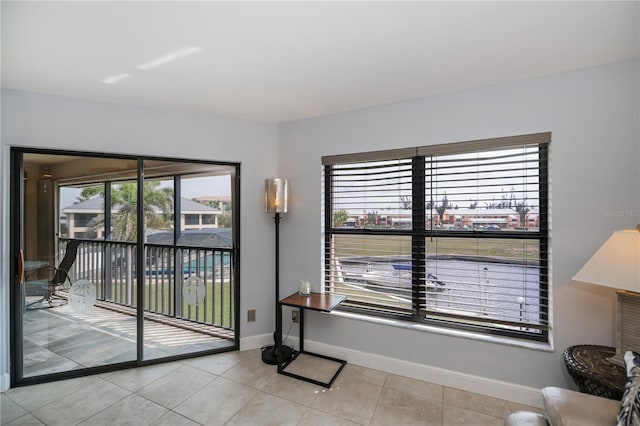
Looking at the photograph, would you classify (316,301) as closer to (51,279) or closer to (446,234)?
(446,234)

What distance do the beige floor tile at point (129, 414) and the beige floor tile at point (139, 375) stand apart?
205 millimetres

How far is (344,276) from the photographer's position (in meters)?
2.94

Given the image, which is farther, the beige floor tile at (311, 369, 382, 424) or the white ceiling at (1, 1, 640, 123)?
the beige floor tile at (311, 369, 382, 424)

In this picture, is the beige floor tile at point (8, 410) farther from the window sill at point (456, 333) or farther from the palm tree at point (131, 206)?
the window sill at point (456, 333)

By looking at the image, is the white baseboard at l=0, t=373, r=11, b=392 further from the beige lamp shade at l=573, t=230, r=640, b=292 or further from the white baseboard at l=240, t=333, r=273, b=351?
the beige lamp shade at l=573, t=230, r=640, b=292

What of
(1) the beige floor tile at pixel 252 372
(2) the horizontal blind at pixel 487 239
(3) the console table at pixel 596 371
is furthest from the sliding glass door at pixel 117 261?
(3) the console table at pixel 596 371

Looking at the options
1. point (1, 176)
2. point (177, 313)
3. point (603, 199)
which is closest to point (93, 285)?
point (177, 313)

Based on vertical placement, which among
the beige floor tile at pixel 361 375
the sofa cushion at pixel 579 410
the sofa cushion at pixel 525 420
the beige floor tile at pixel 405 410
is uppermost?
the sofa cushion at pixel 579 410

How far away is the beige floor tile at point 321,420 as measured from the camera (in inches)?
76.4

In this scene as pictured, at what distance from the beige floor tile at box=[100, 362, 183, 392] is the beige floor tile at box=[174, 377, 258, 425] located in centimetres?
52

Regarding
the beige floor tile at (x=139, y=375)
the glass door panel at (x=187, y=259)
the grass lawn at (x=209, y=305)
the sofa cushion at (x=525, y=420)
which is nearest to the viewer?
the sofa cushion at (x=525, y=420)

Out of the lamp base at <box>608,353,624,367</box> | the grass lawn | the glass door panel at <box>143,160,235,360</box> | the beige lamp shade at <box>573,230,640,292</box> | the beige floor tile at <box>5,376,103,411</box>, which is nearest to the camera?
the beige lamp shade at <box>573,230,640,292</box>

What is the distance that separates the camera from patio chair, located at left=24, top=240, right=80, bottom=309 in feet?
8.12

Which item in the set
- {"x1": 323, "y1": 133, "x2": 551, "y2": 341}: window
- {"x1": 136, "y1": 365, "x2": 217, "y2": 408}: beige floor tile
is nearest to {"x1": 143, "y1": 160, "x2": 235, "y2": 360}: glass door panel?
{"x1": 136, "y1": 365, "x2": 217, "y2": 408}: beige floor tile
